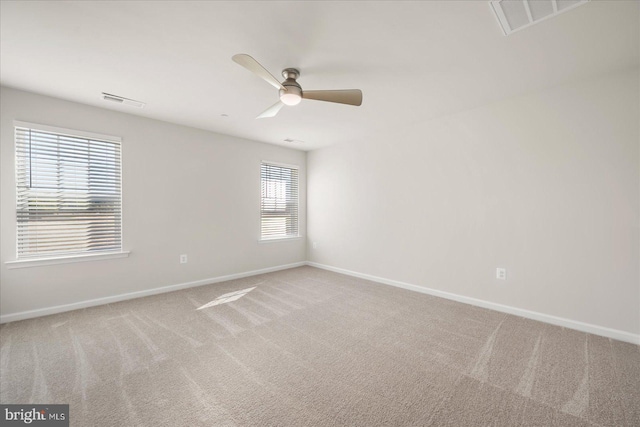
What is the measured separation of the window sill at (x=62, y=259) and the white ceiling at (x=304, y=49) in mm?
1870

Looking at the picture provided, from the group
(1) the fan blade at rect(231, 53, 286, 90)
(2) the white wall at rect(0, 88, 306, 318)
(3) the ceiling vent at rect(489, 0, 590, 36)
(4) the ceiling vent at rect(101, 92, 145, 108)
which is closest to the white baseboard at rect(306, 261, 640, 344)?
(2) the white wall at rect(0, 88, 306, 318)

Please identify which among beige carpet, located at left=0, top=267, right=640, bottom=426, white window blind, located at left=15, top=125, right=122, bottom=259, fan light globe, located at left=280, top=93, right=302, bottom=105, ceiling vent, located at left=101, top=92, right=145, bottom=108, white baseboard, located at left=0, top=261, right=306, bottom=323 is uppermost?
ceiling vent, located at left=101, top=92, right=145, bottom=108

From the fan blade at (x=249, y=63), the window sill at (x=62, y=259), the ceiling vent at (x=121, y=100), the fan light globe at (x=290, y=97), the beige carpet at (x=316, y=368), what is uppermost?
the ceiling vent at (x=121, y=100)

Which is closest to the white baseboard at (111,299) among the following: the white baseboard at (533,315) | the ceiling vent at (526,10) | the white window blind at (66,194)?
the white window blind at (66,194)

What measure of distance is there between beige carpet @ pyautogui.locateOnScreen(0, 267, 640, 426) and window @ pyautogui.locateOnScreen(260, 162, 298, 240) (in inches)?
84.5

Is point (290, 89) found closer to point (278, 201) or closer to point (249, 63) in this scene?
point (249, 63)

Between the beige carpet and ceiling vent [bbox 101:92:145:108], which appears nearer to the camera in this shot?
the beige carpet

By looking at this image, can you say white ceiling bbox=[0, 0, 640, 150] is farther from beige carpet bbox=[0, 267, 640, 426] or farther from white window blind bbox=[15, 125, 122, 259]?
beige carpet bbox=[0, 267, 640, 426]

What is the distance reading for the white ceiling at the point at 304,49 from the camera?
68.1 inches

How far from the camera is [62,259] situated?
3068mm

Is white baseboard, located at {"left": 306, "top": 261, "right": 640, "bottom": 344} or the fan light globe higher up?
the fan light globe

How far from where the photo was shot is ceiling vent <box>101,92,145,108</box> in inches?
118

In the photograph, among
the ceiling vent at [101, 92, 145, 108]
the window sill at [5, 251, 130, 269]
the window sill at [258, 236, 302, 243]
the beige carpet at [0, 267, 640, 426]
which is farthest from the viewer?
the window sill at [258, 236, 302, 243]

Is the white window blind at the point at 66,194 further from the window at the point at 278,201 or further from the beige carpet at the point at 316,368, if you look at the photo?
the window at the point at 278,201
